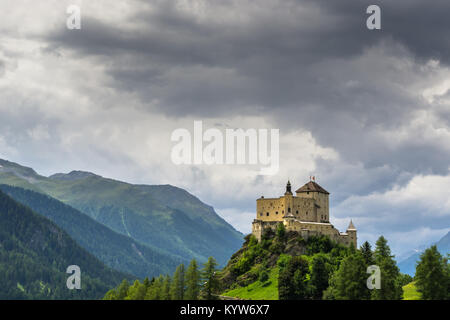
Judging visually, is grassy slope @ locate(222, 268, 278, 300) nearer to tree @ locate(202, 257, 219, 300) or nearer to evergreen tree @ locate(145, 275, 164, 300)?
tree @ locate(202, 257, 219, 300)

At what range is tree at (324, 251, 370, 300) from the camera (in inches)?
5605

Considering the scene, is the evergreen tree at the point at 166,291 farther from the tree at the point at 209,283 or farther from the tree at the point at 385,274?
the tree at the point at 385,274

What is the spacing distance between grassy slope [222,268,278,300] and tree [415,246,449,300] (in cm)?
4457

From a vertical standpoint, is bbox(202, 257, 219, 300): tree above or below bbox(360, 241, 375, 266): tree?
below

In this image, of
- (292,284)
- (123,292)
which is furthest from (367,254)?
(123,292)

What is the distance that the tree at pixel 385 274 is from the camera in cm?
13925

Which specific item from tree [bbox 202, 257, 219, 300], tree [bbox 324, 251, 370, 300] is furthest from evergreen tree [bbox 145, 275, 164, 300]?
tree [bbox 324, 251, 370, 300]

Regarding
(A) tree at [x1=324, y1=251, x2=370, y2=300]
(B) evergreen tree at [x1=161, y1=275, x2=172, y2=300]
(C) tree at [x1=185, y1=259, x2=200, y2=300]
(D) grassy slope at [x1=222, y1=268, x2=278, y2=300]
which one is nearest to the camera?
(A) tree at [x1=324, y1=251, x2=370, y2=300]

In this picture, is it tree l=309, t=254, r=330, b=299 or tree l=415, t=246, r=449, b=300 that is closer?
tree l=415, t=246, r=449, b=300

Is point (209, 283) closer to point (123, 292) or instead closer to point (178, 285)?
point (178, 285)

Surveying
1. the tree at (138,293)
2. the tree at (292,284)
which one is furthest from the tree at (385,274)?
the tree at (138,293)

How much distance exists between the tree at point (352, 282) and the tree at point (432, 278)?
12987 mm
